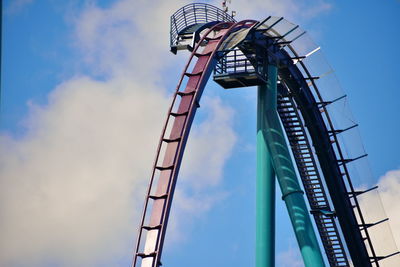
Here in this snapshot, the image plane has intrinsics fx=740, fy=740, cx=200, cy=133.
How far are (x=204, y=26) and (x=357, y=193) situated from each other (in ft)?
27.3

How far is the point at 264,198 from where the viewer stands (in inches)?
922

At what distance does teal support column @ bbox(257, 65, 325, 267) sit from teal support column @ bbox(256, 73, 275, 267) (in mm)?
137

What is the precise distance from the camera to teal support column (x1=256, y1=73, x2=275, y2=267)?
74.5 feet

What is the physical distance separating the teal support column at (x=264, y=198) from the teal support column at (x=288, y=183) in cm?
14

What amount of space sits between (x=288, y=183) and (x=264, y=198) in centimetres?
89

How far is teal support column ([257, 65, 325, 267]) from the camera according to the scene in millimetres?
23000

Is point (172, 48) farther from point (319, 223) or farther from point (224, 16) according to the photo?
point (319, 223)

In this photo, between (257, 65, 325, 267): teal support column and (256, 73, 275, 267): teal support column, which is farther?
(257, 65, 325, 267): teal support column

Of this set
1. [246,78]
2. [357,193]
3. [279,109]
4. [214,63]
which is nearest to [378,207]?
[357,193]

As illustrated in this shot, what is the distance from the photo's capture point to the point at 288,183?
2338 centimetres

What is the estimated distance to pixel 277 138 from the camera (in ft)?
78.1

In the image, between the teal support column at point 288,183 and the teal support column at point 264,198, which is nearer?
the teal support column at point 264,198

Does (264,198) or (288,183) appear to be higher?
(288,183)

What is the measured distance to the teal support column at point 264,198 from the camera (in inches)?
894
